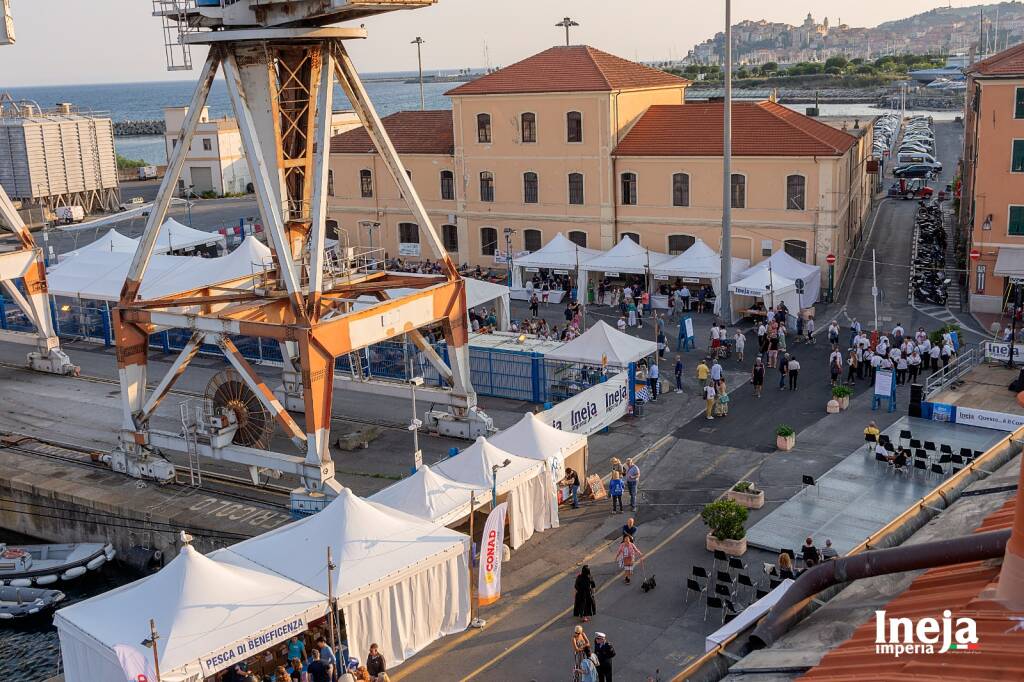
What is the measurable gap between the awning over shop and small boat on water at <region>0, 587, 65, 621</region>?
1304 inches

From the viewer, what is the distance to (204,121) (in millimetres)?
83000

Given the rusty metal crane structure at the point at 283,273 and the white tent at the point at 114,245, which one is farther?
the white tent at the point at 114,245

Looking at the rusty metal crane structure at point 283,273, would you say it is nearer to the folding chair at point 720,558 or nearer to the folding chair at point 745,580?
the folding chair at point 720,558

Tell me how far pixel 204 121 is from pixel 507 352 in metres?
57.2

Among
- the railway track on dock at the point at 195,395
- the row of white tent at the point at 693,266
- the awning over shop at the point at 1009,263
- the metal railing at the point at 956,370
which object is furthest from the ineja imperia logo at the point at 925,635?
the awning over shop at the point at 1009,263

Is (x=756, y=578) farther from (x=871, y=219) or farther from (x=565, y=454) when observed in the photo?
(x=871, y=219)

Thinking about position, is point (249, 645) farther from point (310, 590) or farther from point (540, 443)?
point (540, 443)

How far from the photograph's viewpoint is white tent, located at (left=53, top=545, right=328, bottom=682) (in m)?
16.4

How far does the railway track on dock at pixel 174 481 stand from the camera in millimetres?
26562

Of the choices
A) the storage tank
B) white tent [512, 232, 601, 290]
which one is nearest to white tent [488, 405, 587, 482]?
white tent [512, 232, 601, 290]

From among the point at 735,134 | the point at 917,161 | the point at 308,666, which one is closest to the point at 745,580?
the point at 308,666

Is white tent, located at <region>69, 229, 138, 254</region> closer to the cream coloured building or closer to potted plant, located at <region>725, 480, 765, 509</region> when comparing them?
the cream coloured building

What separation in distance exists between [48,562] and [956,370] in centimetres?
2558

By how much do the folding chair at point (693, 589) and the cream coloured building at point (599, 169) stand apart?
2549cm
